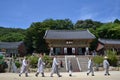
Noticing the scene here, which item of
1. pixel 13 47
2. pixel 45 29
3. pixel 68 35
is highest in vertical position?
pixel 45 29

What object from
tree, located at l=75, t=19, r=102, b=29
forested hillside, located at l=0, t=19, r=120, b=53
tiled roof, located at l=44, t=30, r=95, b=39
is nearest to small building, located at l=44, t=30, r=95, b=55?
tiled roof, located at l=44, t=30, r=95, b=39

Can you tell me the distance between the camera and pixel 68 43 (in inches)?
2186

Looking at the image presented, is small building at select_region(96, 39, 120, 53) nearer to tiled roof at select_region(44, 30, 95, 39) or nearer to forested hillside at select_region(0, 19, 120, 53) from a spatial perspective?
forested hillside at select_region(0, 19, 120, 53)

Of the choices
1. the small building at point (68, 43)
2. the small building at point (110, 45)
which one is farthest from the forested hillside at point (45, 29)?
the small building at point (68, 43)

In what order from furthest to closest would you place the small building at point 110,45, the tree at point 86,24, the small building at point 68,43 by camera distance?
the tree at point 86,24 < the small building at point 110,45 < the small building at point 68,43

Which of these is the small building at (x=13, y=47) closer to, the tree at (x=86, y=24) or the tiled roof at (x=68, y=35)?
the tiled roof at (x=68, y=35)

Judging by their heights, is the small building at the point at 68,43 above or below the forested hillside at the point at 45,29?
below

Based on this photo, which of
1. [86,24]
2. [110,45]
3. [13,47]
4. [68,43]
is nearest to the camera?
[68,43]

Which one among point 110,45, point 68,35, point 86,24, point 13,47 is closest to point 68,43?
point 68,35

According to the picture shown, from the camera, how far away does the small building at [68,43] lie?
2147 inches

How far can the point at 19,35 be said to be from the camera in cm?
9238

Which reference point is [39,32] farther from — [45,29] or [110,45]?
[110,45]

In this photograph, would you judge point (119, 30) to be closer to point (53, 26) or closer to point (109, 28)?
point (109, 28)

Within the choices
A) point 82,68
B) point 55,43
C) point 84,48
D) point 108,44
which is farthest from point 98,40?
point 82,68
